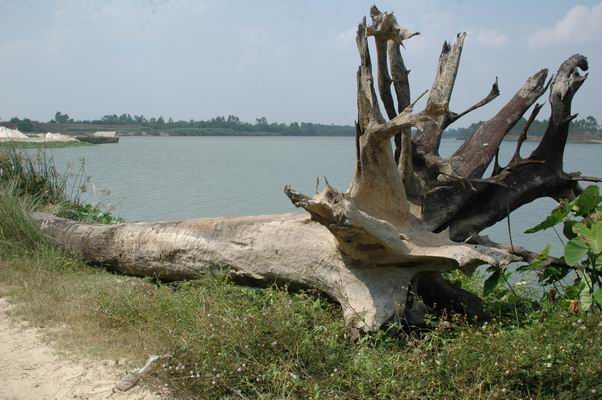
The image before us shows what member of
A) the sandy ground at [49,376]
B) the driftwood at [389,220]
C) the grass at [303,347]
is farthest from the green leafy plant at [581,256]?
the sandy ground at [49,376]

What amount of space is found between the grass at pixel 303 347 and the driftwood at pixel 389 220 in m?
0.26

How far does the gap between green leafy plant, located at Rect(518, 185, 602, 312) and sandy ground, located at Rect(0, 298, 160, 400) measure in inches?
116

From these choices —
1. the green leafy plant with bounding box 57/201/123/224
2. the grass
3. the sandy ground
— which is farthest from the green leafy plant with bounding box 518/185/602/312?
the green leafy plant with bounding box 57/201/123/224

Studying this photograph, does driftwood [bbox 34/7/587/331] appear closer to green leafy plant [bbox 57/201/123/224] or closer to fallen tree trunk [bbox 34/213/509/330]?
fallen tree trunk [bbox 34/213/509/330]

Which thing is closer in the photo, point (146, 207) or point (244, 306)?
point (244, 306)

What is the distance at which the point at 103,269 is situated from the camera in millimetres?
6785

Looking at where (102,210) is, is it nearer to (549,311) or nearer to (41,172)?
A: (41,172)

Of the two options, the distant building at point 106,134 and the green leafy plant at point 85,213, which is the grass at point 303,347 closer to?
the green leafy plant at point 85,213

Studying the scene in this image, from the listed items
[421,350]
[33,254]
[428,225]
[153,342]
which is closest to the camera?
[421,350]

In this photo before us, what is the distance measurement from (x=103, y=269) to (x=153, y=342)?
2343 mm

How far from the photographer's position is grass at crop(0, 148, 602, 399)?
3.70 meters

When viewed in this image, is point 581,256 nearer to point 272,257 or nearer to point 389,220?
point 389,220

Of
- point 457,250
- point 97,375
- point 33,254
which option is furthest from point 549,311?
point 33,254

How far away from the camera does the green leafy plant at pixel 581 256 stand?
452 centimetres
